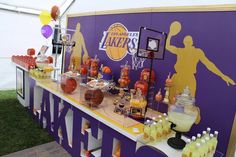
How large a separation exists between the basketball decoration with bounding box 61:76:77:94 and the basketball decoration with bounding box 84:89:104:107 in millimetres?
431

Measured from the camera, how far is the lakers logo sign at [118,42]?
2088 mm

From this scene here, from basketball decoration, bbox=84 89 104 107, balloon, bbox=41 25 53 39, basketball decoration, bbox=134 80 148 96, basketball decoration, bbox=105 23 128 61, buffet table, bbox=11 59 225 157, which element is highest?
balloon, bbox=41 25 53 39

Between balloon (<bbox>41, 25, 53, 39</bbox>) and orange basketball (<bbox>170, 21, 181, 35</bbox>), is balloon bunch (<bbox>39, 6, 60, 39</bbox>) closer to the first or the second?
balloon (<bbox>41, 25, 53, 39</bbox>)

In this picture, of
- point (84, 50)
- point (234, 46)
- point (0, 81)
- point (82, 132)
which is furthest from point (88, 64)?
point (0, 81)

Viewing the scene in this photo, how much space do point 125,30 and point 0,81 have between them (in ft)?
11.1

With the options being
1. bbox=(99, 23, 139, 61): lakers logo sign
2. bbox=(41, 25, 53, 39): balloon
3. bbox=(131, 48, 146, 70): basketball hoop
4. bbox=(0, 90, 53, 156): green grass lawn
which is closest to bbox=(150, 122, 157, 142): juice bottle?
bbox=(131, 48, 146, 70): basketball hoop

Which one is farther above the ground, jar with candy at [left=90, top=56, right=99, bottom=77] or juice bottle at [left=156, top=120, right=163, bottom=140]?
jar with candy at [left=90, top=56, right=99, bottom=77]

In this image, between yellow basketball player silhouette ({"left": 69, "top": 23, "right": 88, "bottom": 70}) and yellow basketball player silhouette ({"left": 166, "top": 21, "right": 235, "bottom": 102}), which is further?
yellow basketball player silhouette ({"left": 69, "top": 23, "right": 88, "bottom": 70})

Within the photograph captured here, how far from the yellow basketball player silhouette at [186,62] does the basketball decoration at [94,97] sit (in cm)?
65

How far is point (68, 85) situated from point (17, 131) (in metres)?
1.02

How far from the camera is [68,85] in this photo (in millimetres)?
2238

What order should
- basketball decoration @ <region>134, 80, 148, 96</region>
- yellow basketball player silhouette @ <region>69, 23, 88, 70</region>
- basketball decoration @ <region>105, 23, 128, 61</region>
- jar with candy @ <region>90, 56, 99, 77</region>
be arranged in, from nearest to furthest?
basketball decoration @ <region>134, 80, 148, 96</region> < basketball decoration @ <region>105, 23, 128, 61</region> < jar with candy @ <region>90, 56, 99, 77</region> < yellow basketball player silhouette @ <region>69, 23, 88, 70</region>

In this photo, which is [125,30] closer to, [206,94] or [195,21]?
[195,21]

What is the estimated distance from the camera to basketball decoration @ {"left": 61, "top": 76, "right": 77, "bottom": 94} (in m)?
2.24
